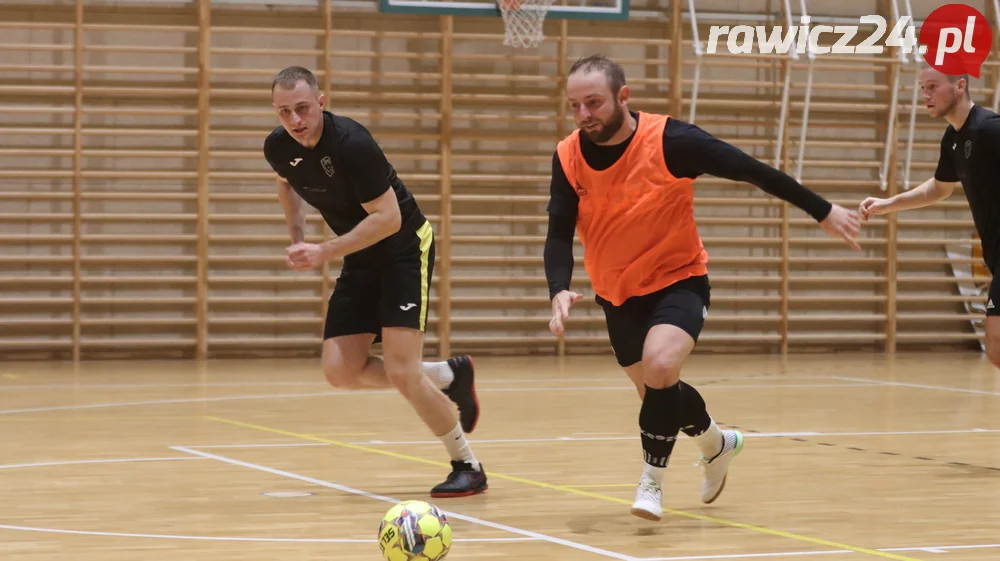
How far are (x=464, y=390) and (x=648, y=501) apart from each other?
5.21 feet

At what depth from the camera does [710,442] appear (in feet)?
16.2

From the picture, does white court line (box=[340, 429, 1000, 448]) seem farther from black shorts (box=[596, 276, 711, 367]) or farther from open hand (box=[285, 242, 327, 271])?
open hand (box=[285, 242, 327, 271])

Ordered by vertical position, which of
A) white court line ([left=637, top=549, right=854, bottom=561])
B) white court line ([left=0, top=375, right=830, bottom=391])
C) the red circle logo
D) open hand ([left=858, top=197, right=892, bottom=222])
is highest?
the red circle logo

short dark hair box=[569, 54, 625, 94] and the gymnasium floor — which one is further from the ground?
short dark hair box=[569, 54, 625, 94]

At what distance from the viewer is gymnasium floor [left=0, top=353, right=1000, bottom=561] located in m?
4.28

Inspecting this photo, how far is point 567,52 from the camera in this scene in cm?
1339

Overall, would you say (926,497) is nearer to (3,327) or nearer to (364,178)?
(364,178)

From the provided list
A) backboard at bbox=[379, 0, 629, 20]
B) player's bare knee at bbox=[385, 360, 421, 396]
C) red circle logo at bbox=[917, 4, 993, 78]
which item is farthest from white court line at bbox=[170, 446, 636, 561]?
red circle logo at bbox=[917, 4, 993, 78]

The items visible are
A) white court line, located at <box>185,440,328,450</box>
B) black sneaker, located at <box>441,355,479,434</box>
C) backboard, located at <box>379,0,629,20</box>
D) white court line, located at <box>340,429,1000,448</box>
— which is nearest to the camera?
black sneaker, located at <box>441,355,479,434</box>

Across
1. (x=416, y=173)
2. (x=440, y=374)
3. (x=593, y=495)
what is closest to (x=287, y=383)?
(x=416, y=173)

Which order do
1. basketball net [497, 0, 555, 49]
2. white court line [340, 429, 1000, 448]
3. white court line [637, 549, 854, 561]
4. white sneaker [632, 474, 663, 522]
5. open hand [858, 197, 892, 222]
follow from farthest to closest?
basketball net [497, 0, 555, 49] → white court line [340, 429, 1000, 448] → open hand [858, 197, 892, 222] → white sneaker [632, 474, 663, 522] → white court line [637, 549, 854, 561]

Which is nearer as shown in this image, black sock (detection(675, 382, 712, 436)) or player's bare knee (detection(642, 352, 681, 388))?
player's bare knee (detection(642, 352, 681, 388))

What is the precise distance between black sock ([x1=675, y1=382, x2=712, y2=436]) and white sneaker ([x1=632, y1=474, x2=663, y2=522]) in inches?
12.0

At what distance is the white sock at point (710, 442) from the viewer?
493cm
